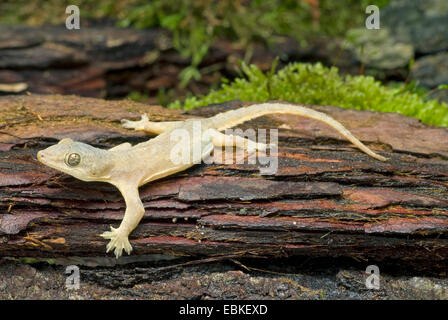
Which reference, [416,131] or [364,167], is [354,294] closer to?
[364,167]

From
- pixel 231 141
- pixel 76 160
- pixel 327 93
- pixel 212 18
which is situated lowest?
pixel 76 160

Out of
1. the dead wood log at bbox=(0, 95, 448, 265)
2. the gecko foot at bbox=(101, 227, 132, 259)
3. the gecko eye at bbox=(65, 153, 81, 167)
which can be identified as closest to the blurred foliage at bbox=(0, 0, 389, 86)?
the dead wood log at bbox=(0, 95, 448, 265)

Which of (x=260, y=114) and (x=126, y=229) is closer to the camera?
(x=126, y=229)

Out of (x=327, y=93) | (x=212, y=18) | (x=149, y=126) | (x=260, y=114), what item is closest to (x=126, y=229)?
(x=149, y=126)

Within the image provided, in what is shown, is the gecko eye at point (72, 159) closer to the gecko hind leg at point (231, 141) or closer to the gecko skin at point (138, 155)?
the gecko skin at point (138, 155)

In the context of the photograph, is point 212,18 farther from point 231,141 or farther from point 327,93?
point 231,141

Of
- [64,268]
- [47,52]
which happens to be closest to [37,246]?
[64,268]

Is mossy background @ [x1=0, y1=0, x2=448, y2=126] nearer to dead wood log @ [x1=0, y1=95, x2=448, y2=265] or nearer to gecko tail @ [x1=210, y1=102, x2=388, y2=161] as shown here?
gecko tail @ [x1=210, y1=102, x2=388, y2=161]

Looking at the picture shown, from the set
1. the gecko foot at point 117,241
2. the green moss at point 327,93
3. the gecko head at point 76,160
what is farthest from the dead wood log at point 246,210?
the green moss at point 327,93
